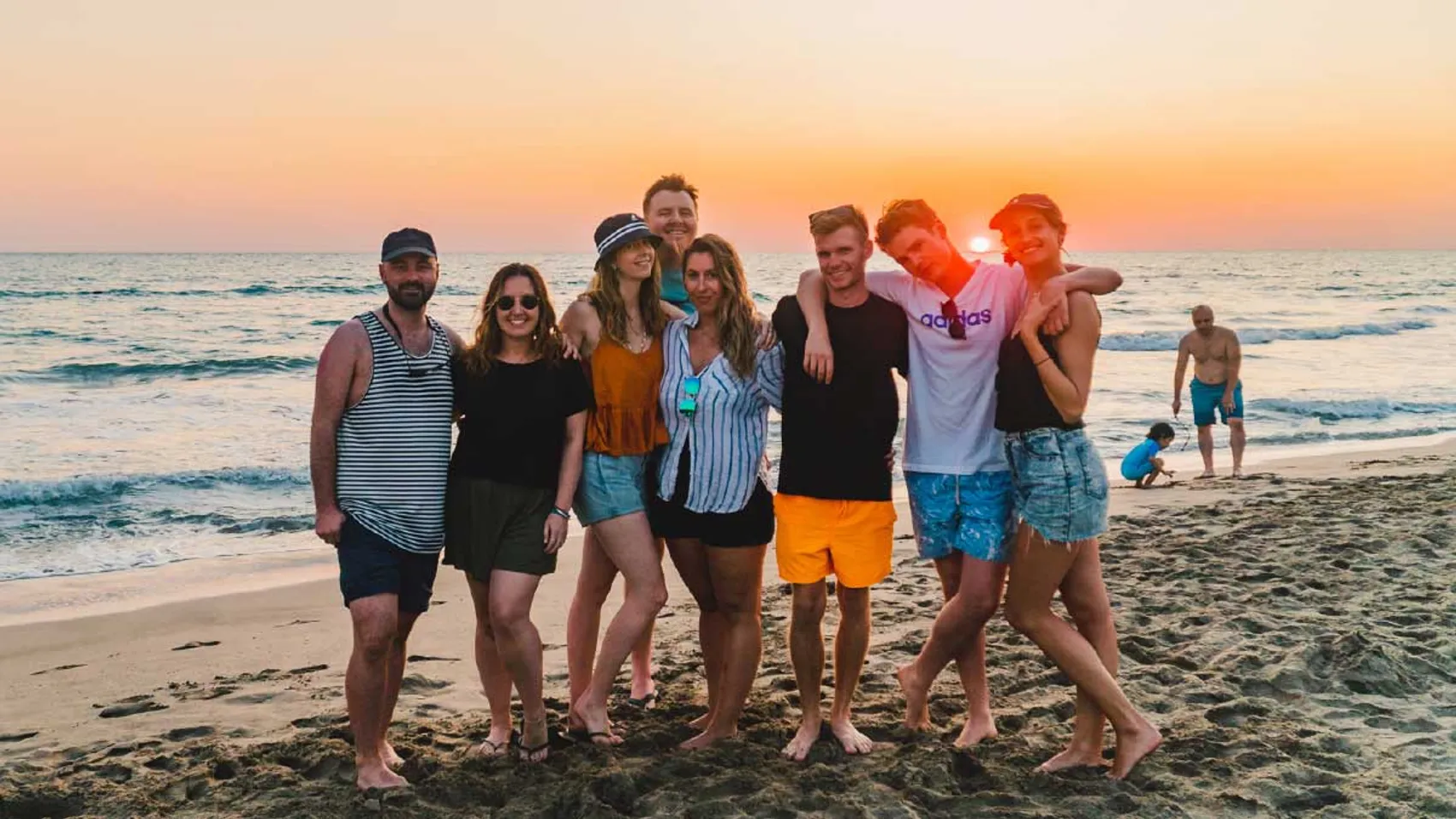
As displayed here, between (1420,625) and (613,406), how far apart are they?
446cm

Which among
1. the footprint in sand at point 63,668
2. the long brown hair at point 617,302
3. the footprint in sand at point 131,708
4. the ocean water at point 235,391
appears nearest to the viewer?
the long brown hair at point 617,302

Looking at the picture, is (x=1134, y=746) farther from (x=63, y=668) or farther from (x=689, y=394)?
(x=63, y=668)

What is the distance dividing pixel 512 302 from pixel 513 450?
55 cm

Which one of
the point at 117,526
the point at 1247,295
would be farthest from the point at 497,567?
the point at 1247,295

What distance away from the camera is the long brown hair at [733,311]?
4.15 m

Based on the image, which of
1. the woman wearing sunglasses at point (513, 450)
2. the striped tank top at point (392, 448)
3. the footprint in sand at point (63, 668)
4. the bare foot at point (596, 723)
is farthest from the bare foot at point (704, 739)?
the footprint in sand at point (63, 668)

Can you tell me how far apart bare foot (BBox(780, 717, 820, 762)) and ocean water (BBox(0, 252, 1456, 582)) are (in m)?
2.14

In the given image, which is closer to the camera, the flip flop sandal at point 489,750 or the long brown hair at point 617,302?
the long brown hair at point 617,302

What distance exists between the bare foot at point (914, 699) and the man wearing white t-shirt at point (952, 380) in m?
0.43

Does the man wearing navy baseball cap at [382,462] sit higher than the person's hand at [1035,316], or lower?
lower

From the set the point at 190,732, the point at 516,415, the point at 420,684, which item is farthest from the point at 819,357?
the point at 190,732

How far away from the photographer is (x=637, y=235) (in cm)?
430

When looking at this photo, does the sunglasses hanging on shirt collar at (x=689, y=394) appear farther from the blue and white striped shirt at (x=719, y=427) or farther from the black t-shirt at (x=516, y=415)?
the black t-shirt at (x=516, y=415)

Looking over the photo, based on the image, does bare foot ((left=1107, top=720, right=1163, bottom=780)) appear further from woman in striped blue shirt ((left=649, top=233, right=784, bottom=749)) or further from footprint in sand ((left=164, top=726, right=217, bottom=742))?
footprint in sand ((left=164, top=726, right=217, bottom=742))
